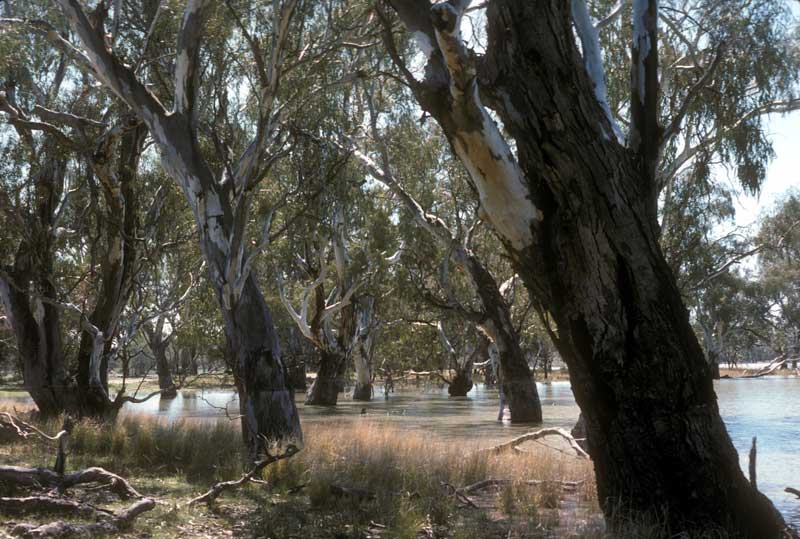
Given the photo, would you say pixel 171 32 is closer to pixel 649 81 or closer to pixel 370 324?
pixel 649 81

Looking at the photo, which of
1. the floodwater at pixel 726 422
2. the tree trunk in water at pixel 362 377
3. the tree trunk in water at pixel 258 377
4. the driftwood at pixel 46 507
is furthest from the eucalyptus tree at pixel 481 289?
the driftwood at pixel 46 507

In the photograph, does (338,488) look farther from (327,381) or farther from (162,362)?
(162,362)

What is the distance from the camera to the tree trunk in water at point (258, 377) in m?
6.58

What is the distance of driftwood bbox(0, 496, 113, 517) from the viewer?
12.8 feet

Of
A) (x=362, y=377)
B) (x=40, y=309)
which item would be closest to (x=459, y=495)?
(x=40, y=309)

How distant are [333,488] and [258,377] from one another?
2.07 meters

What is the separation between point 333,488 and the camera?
15.9 feet

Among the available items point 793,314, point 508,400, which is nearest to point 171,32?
point 508,400

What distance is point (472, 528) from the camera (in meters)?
4.06

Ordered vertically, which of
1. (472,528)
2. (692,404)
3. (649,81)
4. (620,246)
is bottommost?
(472,528)

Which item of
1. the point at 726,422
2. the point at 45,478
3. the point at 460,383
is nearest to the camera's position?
the point at 45,478

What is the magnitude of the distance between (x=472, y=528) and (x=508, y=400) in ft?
32.1

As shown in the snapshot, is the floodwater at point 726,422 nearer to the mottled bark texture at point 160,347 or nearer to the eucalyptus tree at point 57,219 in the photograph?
the eucalyptus tree at point 57,219

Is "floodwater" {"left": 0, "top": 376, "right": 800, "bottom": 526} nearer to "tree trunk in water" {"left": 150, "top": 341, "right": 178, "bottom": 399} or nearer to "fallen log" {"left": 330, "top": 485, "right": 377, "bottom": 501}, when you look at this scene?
"tree trunk in water" {"left": 150, "top": 341, "right": 178, "bottom": 399}
